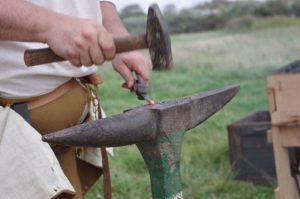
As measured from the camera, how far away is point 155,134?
69.4 inches

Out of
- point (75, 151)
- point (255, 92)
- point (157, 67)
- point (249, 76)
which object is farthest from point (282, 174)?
point (249, 76)

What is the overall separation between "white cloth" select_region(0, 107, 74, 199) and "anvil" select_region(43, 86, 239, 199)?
27 centimetres

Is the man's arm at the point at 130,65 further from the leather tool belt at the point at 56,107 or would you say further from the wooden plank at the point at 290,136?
the wooden plank at the point at 290,136

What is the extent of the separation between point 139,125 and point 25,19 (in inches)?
17.6

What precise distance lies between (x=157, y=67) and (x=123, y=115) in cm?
17

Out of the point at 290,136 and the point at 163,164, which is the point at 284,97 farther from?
the point at 163,164

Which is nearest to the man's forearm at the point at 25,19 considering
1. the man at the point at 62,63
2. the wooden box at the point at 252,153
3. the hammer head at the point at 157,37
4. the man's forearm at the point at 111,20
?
the man at the point at 62,63

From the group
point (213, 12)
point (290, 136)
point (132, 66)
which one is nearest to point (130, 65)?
point (132, 66)

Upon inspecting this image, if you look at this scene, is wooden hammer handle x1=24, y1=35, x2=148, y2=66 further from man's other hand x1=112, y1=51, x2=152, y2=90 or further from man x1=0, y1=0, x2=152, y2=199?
man's other hand x1=112, y1=51, x2=152, y2=90

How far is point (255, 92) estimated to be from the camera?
7.92 meters

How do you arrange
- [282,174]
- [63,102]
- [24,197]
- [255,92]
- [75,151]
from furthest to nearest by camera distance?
[255,92] < [282,174] < [75,151] < [63,102] < [24,197]

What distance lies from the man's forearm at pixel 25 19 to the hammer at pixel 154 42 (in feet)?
0.21

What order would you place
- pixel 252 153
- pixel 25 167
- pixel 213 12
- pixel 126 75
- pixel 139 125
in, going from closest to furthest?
pixel 139 125, pixel 25 167, pixel 126 75, pixel 252 153, pixel 213 12

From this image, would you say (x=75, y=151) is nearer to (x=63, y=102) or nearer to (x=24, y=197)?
(x=63, y=102)
